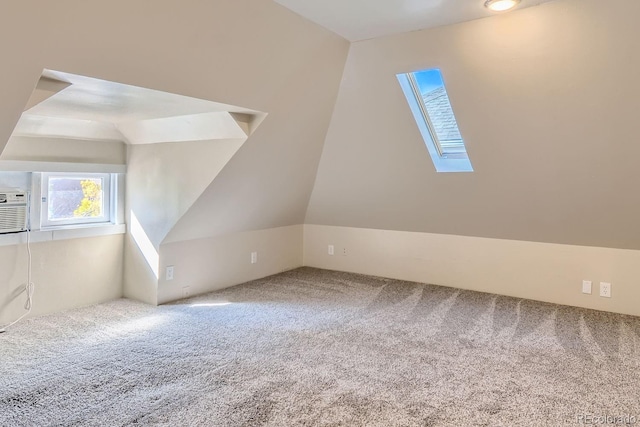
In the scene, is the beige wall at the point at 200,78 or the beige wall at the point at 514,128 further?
the beige wall at the point at 514,128

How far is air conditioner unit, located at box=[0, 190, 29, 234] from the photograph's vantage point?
307 centimetres

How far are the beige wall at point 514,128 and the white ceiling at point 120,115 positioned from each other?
3.37 feet

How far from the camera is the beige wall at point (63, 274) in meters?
3.16

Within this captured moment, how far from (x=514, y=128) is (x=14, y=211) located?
12.4 ft

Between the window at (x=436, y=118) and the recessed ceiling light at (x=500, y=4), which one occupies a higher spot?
the recessed ceiling light at (x=500, y=4)

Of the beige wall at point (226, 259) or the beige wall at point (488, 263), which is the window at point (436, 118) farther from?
the beige wall at point (226, 259)

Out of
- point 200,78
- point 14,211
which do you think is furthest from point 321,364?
point 14,211

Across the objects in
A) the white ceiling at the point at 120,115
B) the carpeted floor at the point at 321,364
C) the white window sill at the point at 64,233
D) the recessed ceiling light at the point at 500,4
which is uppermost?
the recessed ceiling light at the point at 500,4

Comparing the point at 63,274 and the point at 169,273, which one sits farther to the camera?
the point at 169,273

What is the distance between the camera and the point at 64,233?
346 cm

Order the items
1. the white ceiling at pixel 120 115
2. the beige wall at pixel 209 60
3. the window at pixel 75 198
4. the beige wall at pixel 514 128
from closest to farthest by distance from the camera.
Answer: the beige wall at pixel 209 60 < the white ceiling at pixel 120 115 < the beige wall at pixel 514 128 < the window at pixel 75 198

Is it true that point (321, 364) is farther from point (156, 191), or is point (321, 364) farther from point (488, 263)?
point (488, 263)

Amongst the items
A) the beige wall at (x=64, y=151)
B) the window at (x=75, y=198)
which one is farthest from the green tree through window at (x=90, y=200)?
the beige wall at (x=64, y=151)

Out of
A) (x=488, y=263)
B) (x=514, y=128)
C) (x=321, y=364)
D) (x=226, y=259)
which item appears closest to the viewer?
(x=321, y=364)
